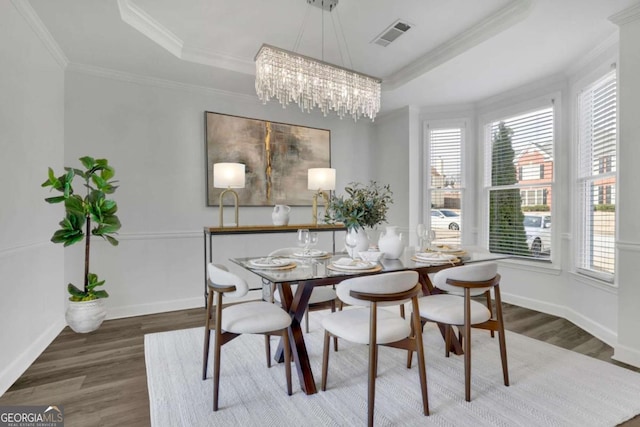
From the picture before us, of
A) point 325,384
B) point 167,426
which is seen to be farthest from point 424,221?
point 167,426

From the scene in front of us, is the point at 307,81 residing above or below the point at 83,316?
above

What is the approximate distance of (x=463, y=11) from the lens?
2805mm

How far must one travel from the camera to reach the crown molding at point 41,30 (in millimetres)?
2465

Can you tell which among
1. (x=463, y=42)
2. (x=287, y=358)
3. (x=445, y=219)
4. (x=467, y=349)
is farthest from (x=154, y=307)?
(x=463, y=42)

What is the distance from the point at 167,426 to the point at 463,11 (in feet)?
11.7

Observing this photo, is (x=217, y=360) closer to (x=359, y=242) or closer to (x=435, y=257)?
(x=359, y=242)

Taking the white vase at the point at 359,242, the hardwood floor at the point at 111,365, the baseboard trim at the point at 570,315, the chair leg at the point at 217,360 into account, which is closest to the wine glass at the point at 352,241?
the white vase at the point at 359,242

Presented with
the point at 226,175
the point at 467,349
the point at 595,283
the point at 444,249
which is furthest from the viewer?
the point at 226,175

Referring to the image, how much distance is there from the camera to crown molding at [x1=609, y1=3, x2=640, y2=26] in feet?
8.28

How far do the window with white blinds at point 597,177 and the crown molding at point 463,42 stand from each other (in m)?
1.14

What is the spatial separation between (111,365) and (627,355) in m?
3.92

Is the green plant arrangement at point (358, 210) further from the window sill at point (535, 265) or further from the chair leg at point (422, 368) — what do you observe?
the window sill at point (535, 265)

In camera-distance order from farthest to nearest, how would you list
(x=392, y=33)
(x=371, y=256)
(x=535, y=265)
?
(x=535, y=265) → (x=392, y=33) → (x=371, y=256)

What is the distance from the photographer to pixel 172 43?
321 centimetres
